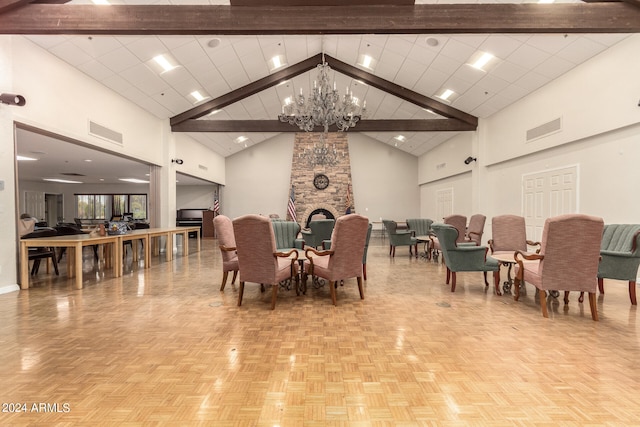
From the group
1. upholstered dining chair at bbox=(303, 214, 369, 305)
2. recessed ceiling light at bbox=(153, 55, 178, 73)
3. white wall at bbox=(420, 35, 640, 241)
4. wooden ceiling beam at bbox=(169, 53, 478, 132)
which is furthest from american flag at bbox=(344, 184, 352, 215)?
upholstered dining chair at bbox=(303, 214, 369, 305)

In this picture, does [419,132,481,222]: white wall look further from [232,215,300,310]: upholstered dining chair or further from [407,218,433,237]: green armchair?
[232,215,300,310]: upholstered dining chair

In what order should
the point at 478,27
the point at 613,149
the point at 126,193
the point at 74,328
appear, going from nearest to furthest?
the point at 74,328 < the point at 478,27 < the point at 613,149 < the point at 126,193

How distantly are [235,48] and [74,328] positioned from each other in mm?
5552

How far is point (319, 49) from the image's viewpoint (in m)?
7.38

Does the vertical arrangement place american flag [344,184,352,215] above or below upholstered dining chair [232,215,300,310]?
above

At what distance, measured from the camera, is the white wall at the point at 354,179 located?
13.0 meters

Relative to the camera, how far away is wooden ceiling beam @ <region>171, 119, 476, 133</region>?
27.9 ft

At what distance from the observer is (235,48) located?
20.2 ft

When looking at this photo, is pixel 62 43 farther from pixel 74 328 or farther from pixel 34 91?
pixel 74 328

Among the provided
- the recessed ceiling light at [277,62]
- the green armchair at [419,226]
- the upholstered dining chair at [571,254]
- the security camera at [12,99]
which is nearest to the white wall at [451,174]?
the green armchair at [419,226]

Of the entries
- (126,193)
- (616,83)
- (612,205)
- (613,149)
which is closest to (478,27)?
(616,83)

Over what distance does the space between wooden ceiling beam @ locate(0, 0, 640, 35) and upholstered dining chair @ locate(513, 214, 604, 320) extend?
227cm

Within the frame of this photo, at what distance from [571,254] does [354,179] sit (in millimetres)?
10223

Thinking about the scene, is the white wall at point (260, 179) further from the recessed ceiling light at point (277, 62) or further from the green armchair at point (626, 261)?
the green armchair at point (626, 261)
